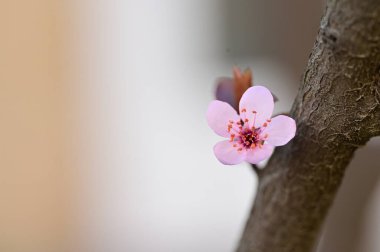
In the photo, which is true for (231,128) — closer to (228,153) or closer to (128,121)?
(228,153)

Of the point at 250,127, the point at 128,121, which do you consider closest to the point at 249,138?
the point at 250,127

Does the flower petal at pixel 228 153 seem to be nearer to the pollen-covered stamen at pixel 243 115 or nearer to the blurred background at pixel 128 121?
the pollen-covered stamen at pixel 243 115

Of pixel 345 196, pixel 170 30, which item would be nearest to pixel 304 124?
pixel 345 196

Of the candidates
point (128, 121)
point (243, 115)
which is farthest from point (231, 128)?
point (128, 121)

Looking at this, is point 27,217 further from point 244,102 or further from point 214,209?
point 244,102

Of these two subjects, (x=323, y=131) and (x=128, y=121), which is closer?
(x=323, y=131)
